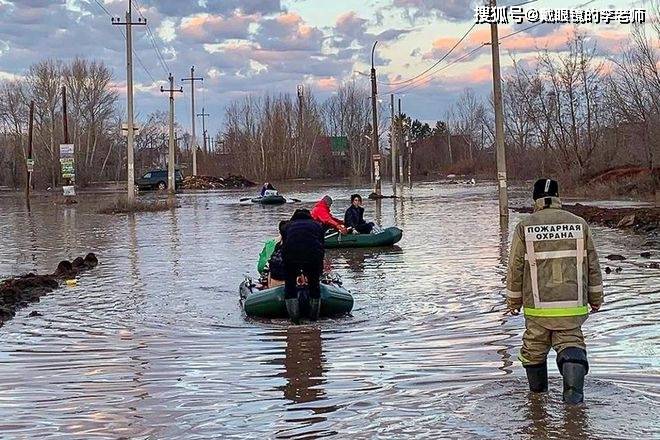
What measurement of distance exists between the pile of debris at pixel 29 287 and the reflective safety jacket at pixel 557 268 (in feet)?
26.6

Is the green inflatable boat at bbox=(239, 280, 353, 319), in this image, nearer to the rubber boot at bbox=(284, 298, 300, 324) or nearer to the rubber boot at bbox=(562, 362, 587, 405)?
the rubber boot at bbox=(284, 298, 300, 324)

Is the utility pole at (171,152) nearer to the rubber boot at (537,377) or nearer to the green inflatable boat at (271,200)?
the green inflatable boat at (271,200)

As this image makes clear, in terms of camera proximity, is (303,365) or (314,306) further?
(314,306)

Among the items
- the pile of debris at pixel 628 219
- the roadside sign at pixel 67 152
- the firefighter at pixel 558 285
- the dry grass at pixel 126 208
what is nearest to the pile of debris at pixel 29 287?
the firefighter at pixel 558 285

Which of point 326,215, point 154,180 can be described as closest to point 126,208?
point 326,215

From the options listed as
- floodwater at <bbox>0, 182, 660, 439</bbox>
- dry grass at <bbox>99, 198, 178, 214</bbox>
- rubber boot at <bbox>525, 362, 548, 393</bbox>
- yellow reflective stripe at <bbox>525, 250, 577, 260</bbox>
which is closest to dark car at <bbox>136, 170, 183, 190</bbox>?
dry grass at <bbox>99, 198, 178, 214</bbox>

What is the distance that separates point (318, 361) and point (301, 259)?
2390 mm

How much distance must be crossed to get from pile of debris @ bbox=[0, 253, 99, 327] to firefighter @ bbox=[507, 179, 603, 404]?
8.05m

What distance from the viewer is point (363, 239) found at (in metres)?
22.8

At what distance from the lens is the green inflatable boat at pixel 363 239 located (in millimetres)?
22453

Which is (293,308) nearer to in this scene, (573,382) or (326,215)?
(573,382)

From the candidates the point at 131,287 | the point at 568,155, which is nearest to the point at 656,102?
the point at 568,155

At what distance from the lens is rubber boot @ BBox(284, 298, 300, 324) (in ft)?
39.5

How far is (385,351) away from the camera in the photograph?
33.8 feet
